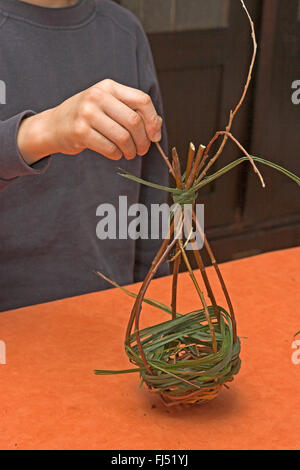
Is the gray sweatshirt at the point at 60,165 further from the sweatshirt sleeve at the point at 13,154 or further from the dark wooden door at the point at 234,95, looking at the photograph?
the dark wooden door at the point at 234,95

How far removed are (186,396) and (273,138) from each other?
6.99ft

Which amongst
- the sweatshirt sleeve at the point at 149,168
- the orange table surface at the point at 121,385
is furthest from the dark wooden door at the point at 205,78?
the orange table surface at the point at 121,385

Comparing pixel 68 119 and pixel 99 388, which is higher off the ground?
pixel 68 119

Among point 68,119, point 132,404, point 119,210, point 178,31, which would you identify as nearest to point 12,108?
point 119,210

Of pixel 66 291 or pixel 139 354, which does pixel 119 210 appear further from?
pixel 139 354

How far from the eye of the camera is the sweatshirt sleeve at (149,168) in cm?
134

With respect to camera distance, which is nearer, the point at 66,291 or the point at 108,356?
the point at 108,356

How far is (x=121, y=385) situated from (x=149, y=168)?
668mm

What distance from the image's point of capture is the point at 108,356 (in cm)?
87

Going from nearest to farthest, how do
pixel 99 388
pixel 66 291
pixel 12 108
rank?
pixel 99 388 < pixel 12 108 < pixel 66 291

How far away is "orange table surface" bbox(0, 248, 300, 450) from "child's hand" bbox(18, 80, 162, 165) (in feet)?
0.85

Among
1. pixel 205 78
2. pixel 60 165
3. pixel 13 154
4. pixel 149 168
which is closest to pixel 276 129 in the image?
pixel 205 78

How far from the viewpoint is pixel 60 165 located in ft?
4.14

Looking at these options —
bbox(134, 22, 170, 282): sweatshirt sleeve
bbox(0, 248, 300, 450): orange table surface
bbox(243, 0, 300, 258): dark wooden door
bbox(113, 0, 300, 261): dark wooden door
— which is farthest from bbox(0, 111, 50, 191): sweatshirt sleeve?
bbox(243, 0, 300, 258): dark wooden door
